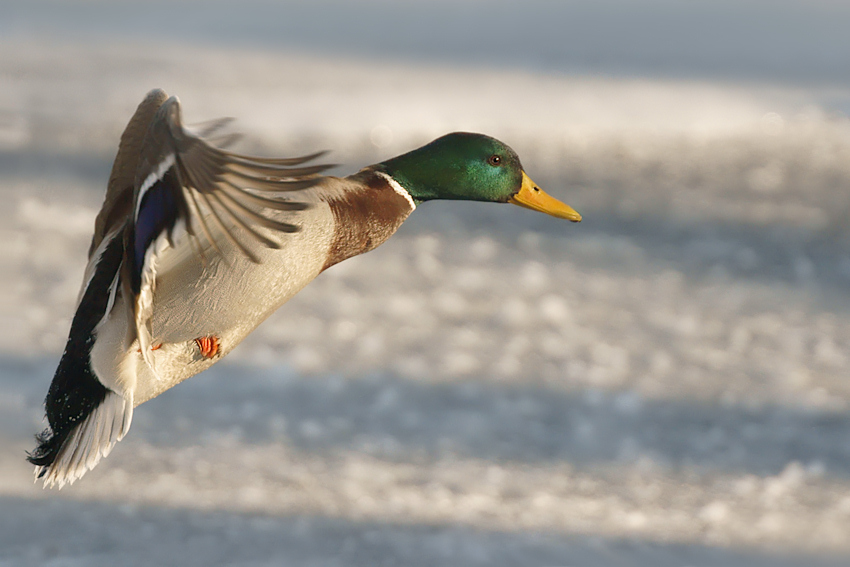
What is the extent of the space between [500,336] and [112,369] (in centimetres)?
86

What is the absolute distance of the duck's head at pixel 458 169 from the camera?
1034 millimetres

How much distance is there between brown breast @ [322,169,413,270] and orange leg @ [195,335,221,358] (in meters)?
0.13

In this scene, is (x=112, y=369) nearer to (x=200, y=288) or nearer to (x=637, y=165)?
(x=200, y=288)

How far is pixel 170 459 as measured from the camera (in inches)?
56.6

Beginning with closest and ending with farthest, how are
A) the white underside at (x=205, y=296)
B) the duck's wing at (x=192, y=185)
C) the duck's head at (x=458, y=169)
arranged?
the duck's wing at (x=192, y=185), the white underside at (x=205, y=296), the duck's head at (x=458, y=169)

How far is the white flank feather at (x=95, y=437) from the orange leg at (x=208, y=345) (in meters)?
0.08

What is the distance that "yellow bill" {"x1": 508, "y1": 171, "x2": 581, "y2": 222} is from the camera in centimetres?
109

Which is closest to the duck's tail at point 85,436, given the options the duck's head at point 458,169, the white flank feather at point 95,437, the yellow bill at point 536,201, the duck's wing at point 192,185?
the white flank feather at point 95,437

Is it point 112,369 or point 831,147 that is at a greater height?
point 831,147

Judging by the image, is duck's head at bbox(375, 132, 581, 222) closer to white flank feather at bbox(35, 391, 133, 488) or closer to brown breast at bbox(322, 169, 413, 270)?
brown breast at bbox(322, 169, 413, 270)

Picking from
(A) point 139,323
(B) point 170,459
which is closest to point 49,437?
(A) point 139,323

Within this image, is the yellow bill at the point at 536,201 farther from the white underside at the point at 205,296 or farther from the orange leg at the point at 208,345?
the orange leg at the point at 208,345

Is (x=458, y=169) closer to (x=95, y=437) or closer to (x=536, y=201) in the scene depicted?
(x=536, y=201)

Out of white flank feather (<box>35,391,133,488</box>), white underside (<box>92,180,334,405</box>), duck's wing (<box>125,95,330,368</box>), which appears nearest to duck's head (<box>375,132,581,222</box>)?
white underside (<box>92,180,334,405</box>)
